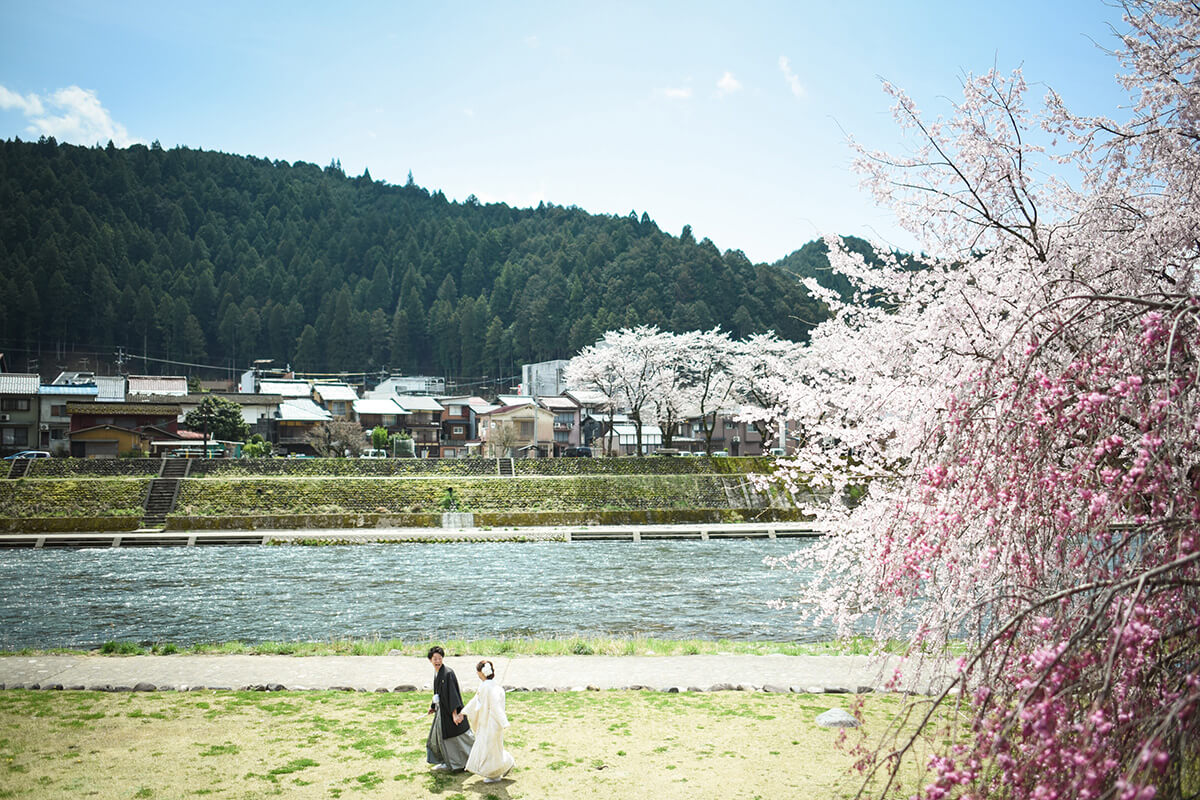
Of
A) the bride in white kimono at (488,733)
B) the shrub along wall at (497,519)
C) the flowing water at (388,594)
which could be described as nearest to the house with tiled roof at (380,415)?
the shrub along wall at (497,519)

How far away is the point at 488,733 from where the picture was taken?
21.8 ft

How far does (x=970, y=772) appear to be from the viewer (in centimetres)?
287

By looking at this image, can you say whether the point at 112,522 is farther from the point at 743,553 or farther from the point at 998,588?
the point at 998,588

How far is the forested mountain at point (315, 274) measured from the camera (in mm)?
93438

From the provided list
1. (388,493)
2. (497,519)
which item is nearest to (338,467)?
(388,493)

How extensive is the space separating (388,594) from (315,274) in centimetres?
10574

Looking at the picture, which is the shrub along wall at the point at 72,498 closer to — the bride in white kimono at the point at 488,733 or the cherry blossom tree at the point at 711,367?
the cherry blossom tree at the point at 711,367

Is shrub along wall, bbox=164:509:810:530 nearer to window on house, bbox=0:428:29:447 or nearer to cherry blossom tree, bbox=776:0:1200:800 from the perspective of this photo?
window on house, bbox=0:428:29:447

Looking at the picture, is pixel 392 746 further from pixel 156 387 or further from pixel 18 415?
pixel 156 387

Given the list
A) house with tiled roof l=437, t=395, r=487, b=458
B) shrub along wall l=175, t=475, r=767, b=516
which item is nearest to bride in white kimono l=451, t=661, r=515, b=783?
shrub along wall l=175, t=475, r=767, b=516

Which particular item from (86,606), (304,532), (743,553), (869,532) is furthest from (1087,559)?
(304,532)

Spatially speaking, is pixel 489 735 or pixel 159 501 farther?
pixel 159 501

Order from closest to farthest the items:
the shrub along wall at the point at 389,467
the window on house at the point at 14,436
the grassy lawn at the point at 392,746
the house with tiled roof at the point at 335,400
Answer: the grassy lawn at the point at 392,746
the shrub along wall at the point at 389,467
the window on house at the point at 14,436
the house with tiled roof at the point at 335,400

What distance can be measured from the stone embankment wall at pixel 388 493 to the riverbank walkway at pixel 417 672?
25373 millimetres
